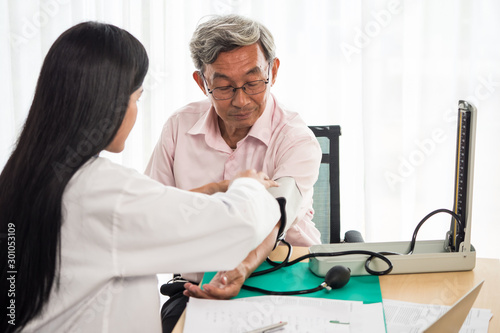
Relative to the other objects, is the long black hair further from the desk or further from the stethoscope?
the stethoscope

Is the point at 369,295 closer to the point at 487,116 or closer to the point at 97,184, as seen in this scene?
the point at 97,184

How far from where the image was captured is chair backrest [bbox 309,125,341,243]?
1.91 m

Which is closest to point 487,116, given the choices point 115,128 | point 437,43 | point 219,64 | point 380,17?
point 437,43

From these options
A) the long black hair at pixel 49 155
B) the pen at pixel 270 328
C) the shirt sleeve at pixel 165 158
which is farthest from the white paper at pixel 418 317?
the shirt sleeve at pixel 165 158

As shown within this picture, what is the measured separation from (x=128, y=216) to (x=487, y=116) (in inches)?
89.9

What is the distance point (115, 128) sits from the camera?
3.46 feet

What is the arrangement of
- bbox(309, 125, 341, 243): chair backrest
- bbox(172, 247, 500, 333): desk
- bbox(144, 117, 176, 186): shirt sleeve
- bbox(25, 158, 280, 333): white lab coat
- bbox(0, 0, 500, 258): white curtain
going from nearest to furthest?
1. bbox(25, 158, 280, 333): white lab coat
2. bbox(172, 247, 500, 333): desk
3. bbox(144, 117, 176, 186): shirt sleeve
4. bbox(309, 125, 341, 243): chair backrest
5. bbox(0, 0, 500, 258): white curtain

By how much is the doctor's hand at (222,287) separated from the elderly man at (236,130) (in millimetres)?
141

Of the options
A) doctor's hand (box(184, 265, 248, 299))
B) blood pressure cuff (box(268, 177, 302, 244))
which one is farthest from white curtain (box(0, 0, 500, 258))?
doctor's hand (box(184, 265, 248, 299))

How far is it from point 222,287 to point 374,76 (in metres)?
1.88

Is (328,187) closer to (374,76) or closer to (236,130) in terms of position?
(236,130)

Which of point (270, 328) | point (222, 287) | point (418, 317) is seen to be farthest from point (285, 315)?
point (418, 317)

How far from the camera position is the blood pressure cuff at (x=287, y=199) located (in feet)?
4.16

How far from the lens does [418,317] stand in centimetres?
113
